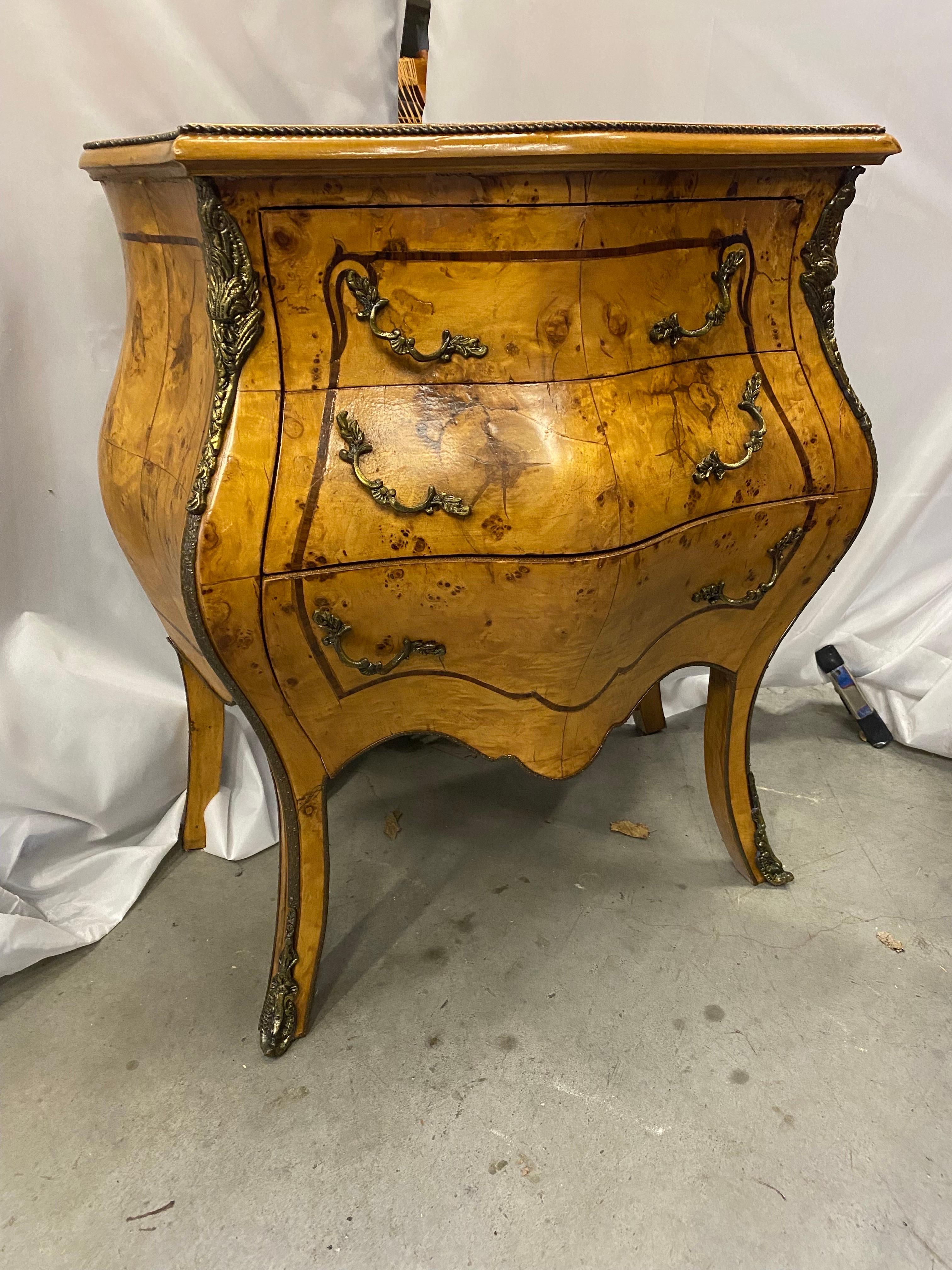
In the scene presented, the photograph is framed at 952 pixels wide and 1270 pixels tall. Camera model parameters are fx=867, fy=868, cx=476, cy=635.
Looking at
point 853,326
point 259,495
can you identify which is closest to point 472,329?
point 259,495

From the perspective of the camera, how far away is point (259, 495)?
2.73 feet

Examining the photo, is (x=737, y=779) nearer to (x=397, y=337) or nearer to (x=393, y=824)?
(x=393, y=824)

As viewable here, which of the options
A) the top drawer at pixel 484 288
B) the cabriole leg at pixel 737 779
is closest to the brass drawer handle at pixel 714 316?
the top drawer at pixel 484 288

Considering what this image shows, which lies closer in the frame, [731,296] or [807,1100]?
[731,296]

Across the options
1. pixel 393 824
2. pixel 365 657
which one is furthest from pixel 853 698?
pixel 365 657

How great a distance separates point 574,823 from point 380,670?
2.48 feet

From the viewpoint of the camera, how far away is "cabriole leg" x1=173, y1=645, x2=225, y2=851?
1.43m

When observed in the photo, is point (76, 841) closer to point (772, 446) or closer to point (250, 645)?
point (250, 645)

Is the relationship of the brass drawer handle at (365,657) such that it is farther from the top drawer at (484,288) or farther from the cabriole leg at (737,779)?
the cabriole leg at (737,779)

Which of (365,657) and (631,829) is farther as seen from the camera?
(631,829)

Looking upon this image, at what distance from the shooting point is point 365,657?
3.10 feet

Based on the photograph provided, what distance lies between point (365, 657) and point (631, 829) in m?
0.80

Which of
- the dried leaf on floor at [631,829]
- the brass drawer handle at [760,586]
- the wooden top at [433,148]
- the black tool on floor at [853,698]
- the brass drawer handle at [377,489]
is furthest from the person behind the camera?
the black tool on floor at [853,698]

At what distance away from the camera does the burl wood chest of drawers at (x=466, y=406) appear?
78cm
